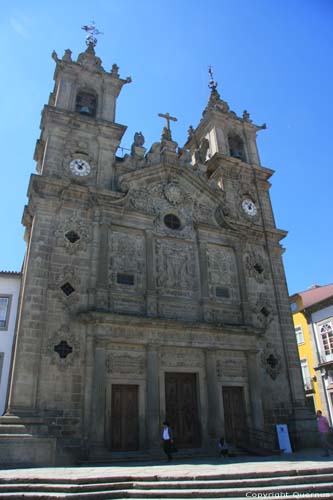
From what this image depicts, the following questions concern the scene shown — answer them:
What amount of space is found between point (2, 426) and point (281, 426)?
384 inches

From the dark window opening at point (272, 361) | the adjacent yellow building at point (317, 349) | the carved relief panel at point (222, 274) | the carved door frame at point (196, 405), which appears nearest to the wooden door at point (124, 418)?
the carved door frame at point (196, 405)

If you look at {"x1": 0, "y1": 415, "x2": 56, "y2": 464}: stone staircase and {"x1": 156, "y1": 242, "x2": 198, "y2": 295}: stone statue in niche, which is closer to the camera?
{"x1": 0, "y1": 415, "x2": 56, "y2": 464}: stone staircase

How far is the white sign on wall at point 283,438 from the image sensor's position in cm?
1483

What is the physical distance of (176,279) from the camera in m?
17.1

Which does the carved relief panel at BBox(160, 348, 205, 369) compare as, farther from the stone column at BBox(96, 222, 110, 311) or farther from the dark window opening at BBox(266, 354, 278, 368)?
the dark window opening at BBox(266, 354, 278, 368)

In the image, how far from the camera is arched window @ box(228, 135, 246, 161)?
2380 centimetres

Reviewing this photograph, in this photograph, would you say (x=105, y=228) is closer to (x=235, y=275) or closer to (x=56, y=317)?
(x=56, y=317)

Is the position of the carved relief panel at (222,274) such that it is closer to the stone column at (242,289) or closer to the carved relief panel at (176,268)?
the stone column at (242,289)

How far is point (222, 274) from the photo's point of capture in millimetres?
18344

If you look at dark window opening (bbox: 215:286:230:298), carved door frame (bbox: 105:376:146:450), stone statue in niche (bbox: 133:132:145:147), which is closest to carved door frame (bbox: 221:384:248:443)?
carved door frame (bbox: 105:376:146:450)

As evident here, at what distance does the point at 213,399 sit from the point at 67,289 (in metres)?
6.80

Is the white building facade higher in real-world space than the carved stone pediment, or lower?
lower

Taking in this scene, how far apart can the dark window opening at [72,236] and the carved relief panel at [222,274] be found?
597 cm

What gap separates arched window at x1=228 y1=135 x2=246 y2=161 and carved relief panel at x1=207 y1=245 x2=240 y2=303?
718 cm
